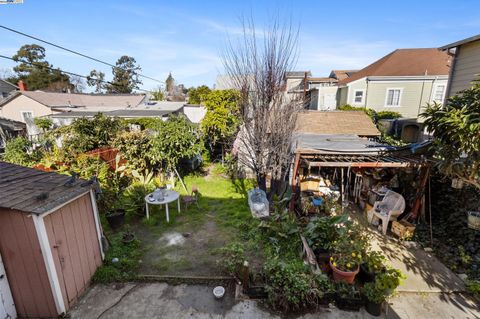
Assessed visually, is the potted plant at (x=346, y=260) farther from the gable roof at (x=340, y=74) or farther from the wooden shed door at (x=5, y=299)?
the gable roof at (x=340, y=74)

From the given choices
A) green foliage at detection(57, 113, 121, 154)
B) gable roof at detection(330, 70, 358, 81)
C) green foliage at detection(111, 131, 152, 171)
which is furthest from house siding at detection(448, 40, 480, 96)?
gable roof at detection(330, 70, 358, 81)

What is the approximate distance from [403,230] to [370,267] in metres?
2.34

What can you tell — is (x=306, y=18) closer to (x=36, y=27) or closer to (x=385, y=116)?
(x=36, y=27)

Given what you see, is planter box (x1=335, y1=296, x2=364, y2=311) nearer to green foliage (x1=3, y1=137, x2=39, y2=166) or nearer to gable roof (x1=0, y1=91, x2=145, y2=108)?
green foliage (x1=3, y1=137, x2=39, y2=166)

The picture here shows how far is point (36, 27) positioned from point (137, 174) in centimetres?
541

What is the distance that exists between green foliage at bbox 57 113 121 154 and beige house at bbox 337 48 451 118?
→ 18318mm

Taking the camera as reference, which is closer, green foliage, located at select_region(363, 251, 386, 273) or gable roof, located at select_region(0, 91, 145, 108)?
green foliage, located at select_region(363, 251, 386, 273)

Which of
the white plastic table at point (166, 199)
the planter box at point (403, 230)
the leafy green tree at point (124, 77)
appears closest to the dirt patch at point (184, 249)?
the white plastic table at point (166, 199)

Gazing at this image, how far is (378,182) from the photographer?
7156 millimetres

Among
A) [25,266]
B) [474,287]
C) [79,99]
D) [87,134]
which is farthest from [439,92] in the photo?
[79,99]

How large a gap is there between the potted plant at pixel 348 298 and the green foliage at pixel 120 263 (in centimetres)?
376

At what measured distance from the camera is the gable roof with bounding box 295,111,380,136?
1065 centimetres

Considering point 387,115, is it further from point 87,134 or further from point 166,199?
point 87,134

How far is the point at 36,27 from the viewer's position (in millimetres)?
6664
